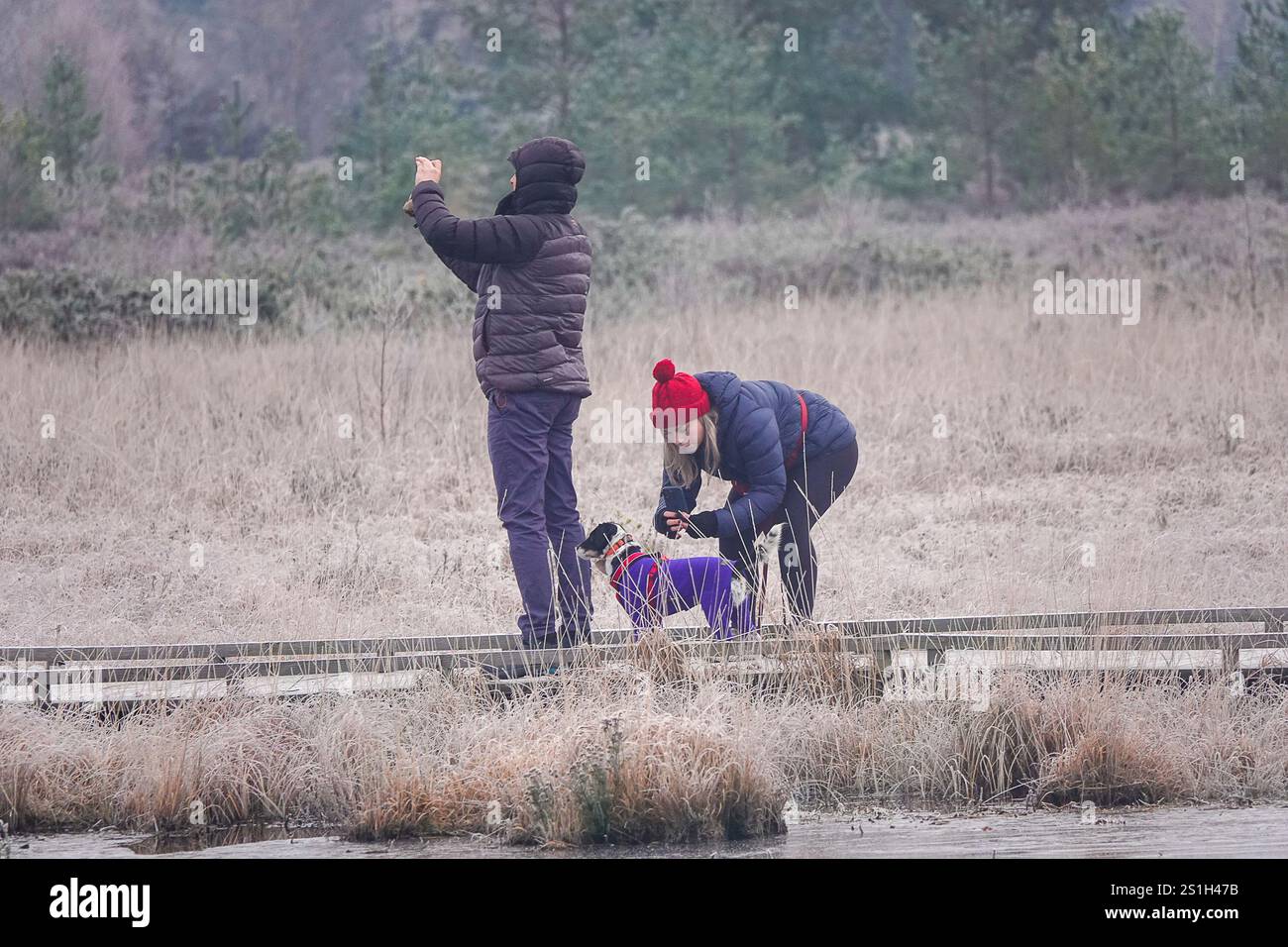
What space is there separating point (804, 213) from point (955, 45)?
3.77 meters

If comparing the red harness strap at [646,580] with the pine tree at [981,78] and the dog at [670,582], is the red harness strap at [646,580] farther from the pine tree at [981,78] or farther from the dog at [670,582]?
the pine tree at [981,78]

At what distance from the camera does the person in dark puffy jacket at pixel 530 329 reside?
6.16 meters

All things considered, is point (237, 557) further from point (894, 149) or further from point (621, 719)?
point (894, 149)

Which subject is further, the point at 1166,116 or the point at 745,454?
the point at 1166,116

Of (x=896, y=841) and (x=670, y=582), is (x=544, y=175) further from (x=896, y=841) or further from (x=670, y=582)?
(x=896, y=841)

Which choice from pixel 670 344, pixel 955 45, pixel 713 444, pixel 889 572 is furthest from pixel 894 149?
pixel 713 444

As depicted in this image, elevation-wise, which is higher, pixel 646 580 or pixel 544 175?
pixel 544 175

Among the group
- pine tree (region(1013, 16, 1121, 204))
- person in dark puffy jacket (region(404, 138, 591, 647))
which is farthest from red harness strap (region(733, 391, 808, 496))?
pine tree (region(1013, 16, 1121, 204))

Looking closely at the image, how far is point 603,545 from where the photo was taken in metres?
6.40

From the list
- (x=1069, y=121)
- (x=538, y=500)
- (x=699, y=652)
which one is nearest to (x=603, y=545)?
(x=538, y=500)

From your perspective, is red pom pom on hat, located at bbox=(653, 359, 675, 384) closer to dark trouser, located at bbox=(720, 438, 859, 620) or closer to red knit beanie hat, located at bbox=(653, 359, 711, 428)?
red knit beanie hat, located at bbox=(653, 359, 711, 428)

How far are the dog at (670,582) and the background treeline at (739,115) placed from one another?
17230mm

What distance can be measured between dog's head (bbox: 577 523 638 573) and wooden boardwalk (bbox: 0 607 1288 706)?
0.31 m

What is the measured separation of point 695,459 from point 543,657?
967 mm
